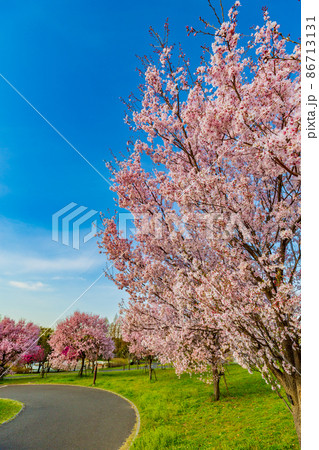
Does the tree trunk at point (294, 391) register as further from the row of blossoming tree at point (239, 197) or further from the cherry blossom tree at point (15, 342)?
the cherry blossom tree at point (15, 342)

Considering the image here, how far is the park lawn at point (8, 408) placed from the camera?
45.3ft

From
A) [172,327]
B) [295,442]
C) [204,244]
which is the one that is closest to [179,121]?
[204,244]

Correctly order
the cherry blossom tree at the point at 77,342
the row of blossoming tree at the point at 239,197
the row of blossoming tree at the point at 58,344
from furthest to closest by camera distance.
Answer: the cherry blossom tree at the point at 77,342 → the row of blossoming tree at the point at 58,344 → the row of blossoming tree at the point at 239,197

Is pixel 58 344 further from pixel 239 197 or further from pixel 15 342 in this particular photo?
pixel 239 197

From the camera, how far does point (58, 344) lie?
3900cm

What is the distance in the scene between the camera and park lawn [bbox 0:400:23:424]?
13.8m

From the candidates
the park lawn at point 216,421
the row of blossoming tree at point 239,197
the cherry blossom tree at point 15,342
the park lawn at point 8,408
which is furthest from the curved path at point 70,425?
the cherry blossom tree at point 15,342

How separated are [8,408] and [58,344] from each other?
83.2 feet

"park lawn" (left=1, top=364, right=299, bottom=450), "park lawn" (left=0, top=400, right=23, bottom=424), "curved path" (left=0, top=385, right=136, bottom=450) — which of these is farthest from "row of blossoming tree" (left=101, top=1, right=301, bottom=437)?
"park lawn" (left=0, top=400, right=23, bottom=424)

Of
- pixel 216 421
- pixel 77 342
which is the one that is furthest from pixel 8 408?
pixel 77 342

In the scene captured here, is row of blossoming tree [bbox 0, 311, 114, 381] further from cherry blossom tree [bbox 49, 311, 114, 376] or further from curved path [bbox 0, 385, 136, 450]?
curved path [bbox 0, 385, 136, 450]

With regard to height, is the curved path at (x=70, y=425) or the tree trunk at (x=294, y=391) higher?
the tree trunk at (x=294, y=391)

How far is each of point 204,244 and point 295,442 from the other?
7.09 m
